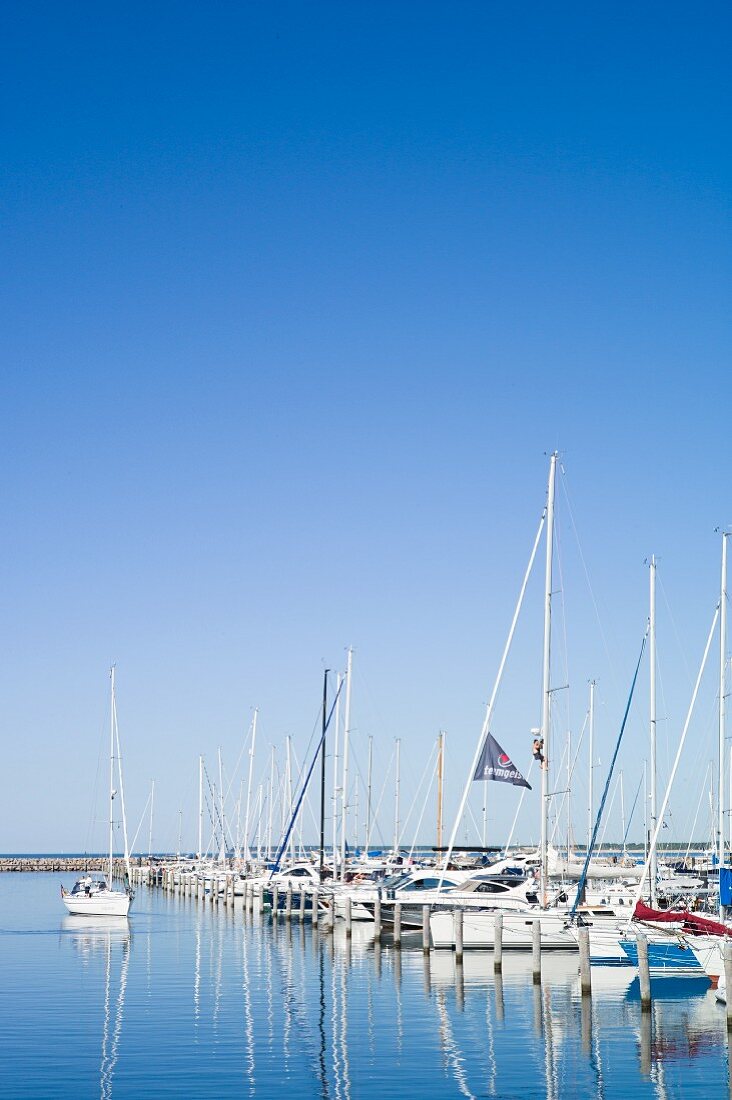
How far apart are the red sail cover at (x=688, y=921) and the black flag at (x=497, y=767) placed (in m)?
8.13

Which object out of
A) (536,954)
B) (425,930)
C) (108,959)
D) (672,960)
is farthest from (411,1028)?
(108,959)

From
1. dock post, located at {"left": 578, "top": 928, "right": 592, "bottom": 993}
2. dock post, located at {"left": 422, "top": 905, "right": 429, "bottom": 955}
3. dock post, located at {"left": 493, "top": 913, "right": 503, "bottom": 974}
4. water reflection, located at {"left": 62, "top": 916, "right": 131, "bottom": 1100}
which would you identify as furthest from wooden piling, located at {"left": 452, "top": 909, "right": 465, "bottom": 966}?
water reflection, located at {"left": 62, "top": 916, "right": 131, "bottom": 1100}

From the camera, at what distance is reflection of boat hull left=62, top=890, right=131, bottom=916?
65.5m

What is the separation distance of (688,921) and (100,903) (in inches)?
1532

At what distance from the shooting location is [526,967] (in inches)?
1585

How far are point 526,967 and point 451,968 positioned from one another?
238 centimetres

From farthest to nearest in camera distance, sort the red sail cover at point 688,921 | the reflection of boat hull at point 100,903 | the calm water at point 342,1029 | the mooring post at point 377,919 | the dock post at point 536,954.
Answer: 1. the reflection of boat hull at point 100,903
2. the mooring post at point 377,919
3. the dock post at point 536,954
4. the red sail cover at point 688,921
5. the calm water at point 342,1029

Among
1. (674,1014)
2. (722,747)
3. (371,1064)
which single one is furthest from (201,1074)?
(722,747)

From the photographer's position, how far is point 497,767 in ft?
145

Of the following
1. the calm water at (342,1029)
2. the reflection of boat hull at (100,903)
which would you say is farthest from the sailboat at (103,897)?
the calm water at (342,1029)

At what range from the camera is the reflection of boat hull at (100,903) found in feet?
215

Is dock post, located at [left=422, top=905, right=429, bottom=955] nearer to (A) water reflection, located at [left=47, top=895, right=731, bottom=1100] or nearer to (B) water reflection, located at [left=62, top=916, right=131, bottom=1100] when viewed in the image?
(A) water reflection, located at [left=47, top=895, right=731, bottom=1100]

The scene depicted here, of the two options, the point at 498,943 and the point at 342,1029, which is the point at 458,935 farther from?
the point at 342,1029

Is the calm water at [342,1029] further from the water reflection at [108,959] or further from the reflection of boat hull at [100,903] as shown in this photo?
the reflection of boat hull at [100,903]
